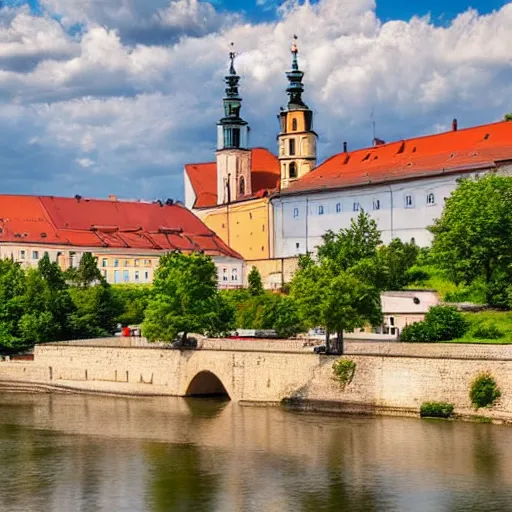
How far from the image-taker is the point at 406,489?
33500 mm

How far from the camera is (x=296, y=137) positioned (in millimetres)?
97250

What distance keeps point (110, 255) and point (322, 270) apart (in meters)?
42.2

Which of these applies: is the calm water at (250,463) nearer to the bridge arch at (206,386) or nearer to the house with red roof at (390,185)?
the bridge arch at (206,386)

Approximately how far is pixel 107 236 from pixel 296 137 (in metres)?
17.7

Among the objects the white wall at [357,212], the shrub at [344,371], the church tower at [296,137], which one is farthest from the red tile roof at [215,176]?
the shrub at [344,371]

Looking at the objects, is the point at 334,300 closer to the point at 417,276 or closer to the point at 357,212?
the point at 417,276

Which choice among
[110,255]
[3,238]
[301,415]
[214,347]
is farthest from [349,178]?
[301,415]

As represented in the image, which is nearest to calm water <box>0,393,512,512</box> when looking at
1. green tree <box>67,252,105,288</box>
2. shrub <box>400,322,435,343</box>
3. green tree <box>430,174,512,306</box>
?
shrub <box>400,322,435,343</box>

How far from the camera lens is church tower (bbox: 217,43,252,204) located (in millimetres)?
102125

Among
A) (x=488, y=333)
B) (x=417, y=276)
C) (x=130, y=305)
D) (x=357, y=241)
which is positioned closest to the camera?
(x=488, y=333)

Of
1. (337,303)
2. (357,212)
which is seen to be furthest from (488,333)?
(357,212)

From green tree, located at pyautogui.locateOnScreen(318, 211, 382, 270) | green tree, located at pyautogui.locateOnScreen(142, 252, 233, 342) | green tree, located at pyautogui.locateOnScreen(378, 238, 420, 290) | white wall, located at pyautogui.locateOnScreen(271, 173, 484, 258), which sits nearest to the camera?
green tree, located at pyautogui.locateOnScreen(142, 252, 233, 342)

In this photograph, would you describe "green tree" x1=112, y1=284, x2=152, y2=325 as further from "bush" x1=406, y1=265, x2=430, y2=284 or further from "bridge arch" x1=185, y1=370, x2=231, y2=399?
"bridge arch" x1=185, y1=370, x2=231, y2=399

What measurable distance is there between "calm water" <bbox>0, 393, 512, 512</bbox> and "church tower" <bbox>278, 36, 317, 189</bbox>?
51.0 metres
